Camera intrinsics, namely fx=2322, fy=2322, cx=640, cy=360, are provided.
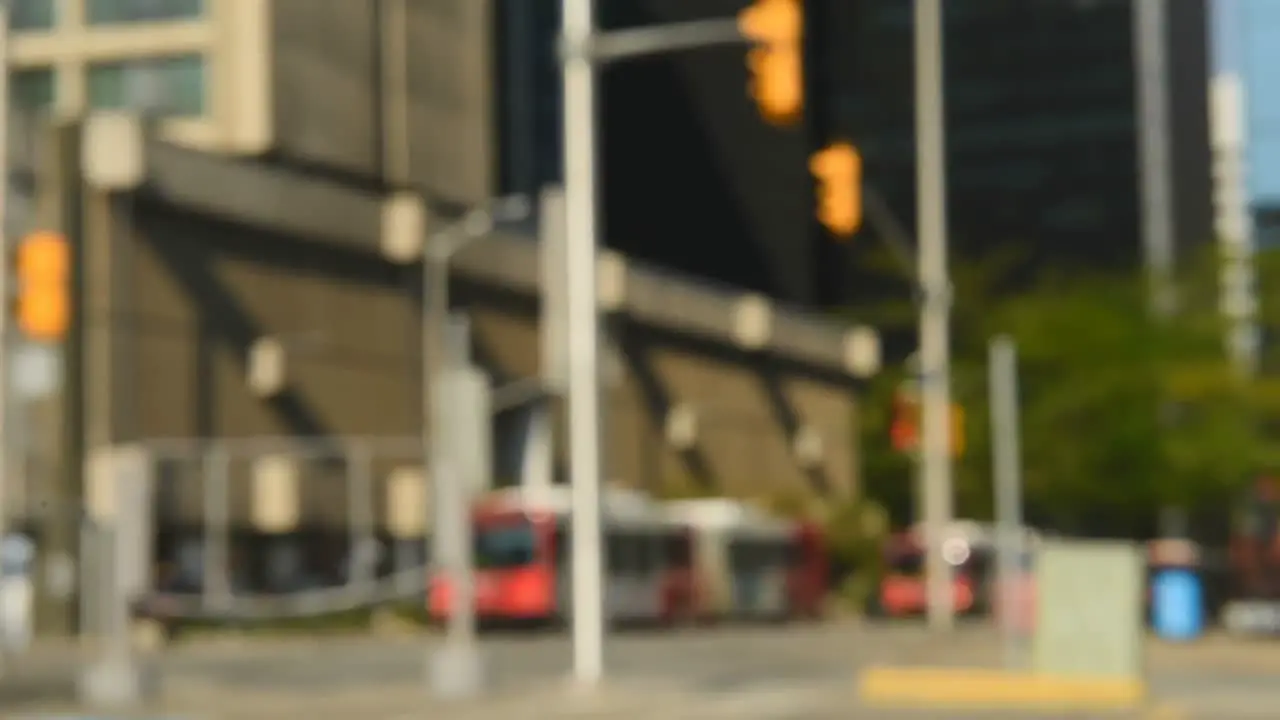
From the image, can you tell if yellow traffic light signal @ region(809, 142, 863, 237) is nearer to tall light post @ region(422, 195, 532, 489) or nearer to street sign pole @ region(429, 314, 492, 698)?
street sign pole @ region(429, 314, 492, 698)

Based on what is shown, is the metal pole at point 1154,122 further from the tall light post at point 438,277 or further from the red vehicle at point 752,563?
the tall light post at point 438,277

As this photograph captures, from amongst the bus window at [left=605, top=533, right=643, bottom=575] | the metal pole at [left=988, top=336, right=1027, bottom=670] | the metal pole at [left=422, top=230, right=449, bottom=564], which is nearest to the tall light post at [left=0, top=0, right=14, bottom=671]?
the metal pole at [left=988, top=336, right=1027, bottom=670]

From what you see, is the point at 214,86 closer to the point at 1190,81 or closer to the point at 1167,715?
the point at 1167,715

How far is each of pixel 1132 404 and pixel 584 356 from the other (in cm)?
2856

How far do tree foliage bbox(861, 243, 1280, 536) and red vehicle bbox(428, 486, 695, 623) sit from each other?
30.6 ft

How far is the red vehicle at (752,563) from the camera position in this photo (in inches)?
2202

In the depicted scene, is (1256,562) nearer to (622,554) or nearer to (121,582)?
(622,554)

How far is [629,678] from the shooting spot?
27.1 m

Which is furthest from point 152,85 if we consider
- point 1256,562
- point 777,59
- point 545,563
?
point 777,59

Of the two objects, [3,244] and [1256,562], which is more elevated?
[3,244]

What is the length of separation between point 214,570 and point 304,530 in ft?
14.2

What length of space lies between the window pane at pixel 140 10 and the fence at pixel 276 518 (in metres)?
10.5

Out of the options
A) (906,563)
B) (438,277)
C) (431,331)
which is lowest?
(906,563)

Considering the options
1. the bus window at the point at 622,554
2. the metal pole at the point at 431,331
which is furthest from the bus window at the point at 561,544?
the metal pole at the point at 431,331
